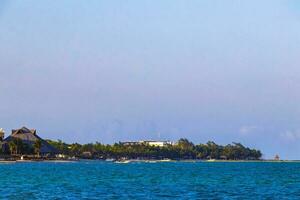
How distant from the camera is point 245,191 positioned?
81.7 metres

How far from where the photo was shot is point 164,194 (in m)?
74.6

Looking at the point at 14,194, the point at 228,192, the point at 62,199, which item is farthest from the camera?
the point at 228,192

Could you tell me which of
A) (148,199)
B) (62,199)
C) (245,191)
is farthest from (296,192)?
(62,199)

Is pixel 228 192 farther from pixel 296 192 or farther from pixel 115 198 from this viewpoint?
pixel 115 198

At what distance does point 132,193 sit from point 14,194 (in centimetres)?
1262

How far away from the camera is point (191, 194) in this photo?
7544 centimetres

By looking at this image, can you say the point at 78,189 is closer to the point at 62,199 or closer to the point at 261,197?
the point at 62,199

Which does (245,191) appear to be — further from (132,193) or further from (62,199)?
(62,199)

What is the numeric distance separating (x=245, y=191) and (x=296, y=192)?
585 centimetres

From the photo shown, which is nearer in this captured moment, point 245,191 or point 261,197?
point 261,197

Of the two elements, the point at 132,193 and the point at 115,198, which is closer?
the point at 115,198

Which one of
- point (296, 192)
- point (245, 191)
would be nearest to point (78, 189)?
point (245, 191)

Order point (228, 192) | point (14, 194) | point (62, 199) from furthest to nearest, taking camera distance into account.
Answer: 1. point (228, 192)
2. point (14, 194)
3. point (62, 199)

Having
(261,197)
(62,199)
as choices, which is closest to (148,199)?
(62,199)
